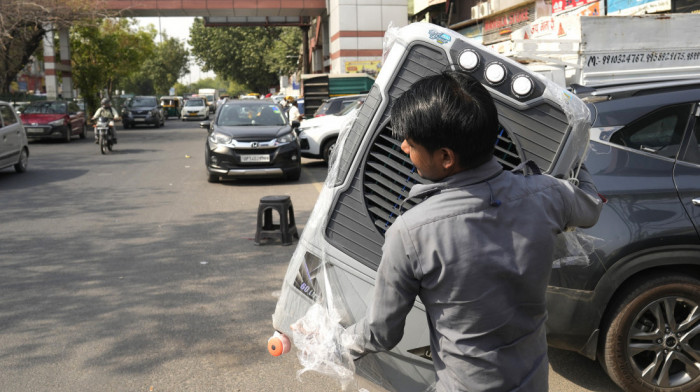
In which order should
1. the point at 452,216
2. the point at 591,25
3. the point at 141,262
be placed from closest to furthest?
the point at 452,216 < the point at 141,262 < the point at 591,25

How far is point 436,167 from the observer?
1.69 m

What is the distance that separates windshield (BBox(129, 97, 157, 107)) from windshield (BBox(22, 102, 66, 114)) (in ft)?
33.0

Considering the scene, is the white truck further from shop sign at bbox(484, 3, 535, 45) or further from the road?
shop sign at bbox(484, 3, 535, 45)

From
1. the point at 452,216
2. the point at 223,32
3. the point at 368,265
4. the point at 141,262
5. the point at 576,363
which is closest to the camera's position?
the point at 452,216

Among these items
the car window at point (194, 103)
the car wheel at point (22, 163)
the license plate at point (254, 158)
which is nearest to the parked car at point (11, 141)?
the car wheel at point (22, 163)

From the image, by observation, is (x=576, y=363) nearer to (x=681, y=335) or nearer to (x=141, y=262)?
(x=681, y=335)

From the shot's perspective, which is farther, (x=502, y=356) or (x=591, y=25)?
(x=591, y=25)

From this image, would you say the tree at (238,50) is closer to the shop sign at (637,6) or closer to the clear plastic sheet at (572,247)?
the shop sign at (637,6)

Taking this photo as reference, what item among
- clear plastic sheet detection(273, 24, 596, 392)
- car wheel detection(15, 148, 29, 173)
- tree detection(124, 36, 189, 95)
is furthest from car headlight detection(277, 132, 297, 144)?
tree detection(124, 36, 189, 95)

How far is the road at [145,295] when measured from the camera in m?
3.88

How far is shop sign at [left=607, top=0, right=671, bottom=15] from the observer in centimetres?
1248

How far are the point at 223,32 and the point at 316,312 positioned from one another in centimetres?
7257

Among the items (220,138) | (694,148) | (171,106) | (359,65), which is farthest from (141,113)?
(694,148)

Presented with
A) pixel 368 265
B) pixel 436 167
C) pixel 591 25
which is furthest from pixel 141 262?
pixel 591 25
